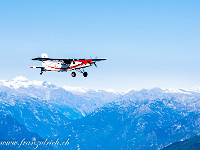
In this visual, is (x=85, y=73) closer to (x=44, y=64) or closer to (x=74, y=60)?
(x=74, y=60)

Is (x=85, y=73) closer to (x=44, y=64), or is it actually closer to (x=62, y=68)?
(x=62, y=68)

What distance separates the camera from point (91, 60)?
376 ft

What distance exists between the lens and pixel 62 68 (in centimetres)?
11700

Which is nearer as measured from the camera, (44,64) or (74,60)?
(74,60)

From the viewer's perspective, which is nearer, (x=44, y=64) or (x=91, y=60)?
(x=91, y=60)

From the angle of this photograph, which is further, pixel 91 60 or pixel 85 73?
pixel 91 60

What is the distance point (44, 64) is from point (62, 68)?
10.7m

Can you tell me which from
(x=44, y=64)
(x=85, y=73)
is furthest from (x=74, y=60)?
(x=44, y=64)

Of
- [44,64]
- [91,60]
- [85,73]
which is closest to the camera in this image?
[85,73]

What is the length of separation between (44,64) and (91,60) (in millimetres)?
20300

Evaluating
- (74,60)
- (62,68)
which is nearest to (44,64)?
(62,68)

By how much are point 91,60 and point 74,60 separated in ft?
22.7

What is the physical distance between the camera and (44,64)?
124438 mm

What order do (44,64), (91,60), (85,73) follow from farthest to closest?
(44,64) < (91,60) < (85,73)
